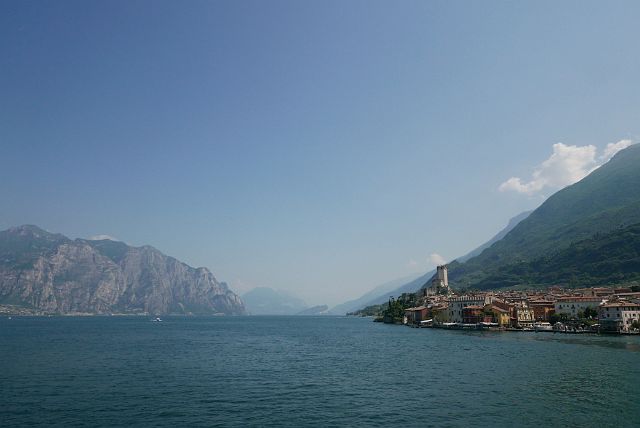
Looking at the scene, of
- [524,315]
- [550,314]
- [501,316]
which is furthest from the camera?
[524,315]

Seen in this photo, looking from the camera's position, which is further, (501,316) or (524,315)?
(524,315)

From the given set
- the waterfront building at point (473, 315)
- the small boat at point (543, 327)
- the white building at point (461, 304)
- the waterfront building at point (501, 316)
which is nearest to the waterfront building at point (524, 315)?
the waterfront building at point (501, 316)

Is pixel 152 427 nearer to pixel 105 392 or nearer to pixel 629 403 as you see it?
pixel 105 392

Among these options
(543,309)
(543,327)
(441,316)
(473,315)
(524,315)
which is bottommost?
(543,327)

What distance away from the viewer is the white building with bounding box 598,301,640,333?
403 ft

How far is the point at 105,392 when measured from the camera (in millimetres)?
47125

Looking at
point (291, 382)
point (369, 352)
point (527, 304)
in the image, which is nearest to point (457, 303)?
point (527, 304)

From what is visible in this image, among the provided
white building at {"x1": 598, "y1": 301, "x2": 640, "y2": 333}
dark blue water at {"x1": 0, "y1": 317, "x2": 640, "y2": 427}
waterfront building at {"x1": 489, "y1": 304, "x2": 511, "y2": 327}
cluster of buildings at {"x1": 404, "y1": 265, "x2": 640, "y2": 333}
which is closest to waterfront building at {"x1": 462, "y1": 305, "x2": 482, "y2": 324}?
cluster of buildings at {"x1": 404, "y1": 265, "x2": 640, "y2": 333}

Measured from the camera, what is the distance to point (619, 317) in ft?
408

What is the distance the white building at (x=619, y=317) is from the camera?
123 metres

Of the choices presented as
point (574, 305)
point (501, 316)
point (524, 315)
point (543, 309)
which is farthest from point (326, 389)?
point (543, 309)

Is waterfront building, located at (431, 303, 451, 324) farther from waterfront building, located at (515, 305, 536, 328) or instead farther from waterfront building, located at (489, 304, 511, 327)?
waterfront building, located at (515, 305, 536, 328)

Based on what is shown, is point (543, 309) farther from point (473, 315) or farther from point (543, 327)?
point (543, 327)

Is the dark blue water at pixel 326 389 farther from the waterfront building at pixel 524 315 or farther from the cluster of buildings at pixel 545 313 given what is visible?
the waterfront building at pixel 524 315
